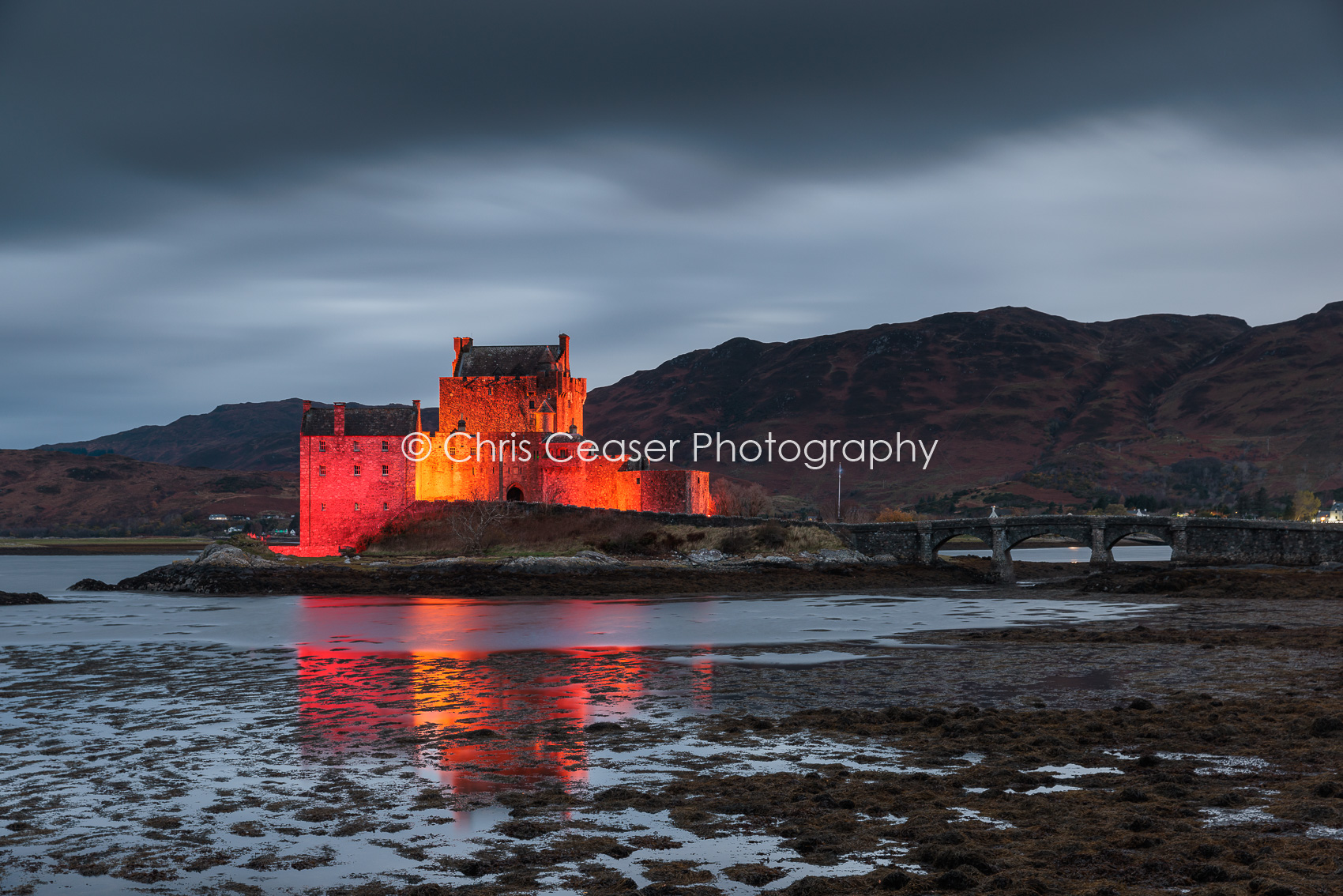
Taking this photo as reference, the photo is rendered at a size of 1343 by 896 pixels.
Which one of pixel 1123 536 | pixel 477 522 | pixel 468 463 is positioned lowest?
pixel 1123 536

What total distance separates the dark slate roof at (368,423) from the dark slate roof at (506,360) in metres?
11.2

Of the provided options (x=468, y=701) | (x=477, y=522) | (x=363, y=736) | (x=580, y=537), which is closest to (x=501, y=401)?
(x=477, y=522)

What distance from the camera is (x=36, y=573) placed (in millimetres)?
115438

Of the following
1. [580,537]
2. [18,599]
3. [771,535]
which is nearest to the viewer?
[18,599]

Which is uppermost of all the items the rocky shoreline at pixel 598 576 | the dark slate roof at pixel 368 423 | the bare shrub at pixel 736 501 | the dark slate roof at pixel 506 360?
the dark slate roof at pixel 506 360

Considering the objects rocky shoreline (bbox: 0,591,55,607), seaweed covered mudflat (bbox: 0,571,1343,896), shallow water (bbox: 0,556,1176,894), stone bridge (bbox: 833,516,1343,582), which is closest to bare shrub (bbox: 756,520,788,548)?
stone bridge (bbox: 833,516,1343,582)

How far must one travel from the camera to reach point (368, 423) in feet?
285

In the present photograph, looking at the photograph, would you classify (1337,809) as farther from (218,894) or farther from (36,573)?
(36,573)

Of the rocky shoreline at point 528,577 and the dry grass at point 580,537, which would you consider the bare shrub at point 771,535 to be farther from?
the rocky shoreline at point 528,577

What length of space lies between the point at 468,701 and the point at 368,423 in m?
67.0

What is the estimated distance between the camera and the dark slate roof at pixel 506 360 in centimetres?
9638

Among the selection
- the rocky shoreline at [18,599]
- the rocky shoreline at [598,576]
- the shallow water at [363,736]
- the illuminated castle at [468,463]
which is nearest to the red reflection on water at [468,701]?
the shallow water at [363,736]

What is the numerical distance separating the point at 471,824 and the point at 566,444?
253 ft

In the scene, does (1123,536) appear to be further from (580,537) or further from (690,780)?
(690,780)
